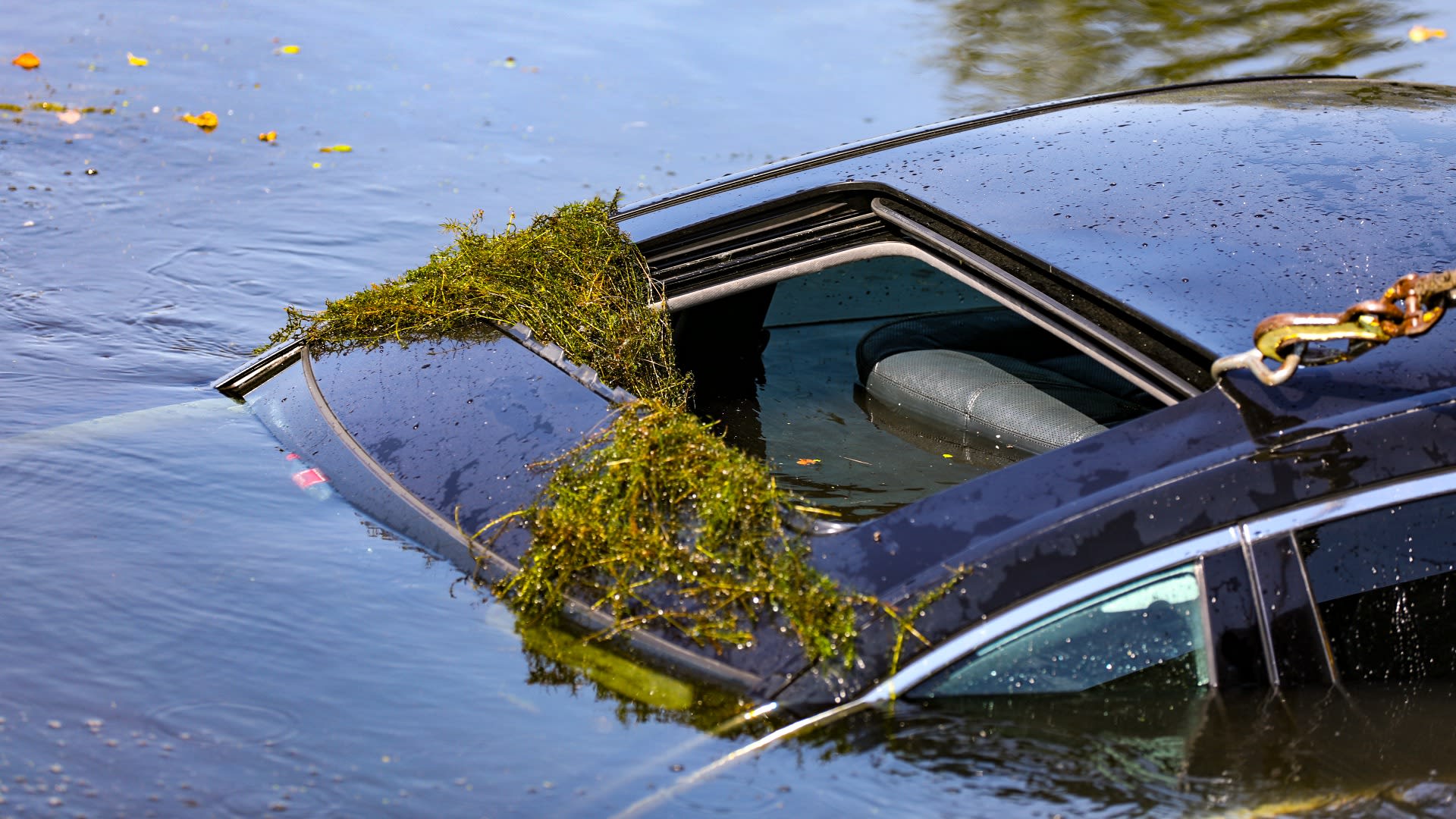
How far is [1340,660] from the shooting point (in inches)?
97.8

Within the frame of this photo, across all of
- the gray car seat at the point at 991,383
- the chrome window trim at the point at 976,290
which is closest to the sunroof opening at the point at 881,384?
the gray car seat at the point at 991,383

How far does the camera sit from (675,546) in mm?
2582

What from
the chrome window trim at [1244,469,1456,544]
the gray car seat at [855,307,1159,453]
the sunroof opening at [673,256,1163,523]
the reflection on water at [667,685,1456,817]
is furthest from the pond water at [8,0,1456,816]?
the gray car seat at [855,307,1159,453]

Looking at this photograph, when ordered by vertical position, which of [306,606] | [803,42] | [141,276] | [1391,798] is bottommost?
[1391,798]

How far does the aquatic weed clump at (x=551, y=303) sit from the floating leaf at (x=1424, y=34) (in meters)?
8.50

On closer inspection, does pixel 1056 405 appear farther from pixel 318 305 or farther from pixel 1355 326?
pixel 318 305

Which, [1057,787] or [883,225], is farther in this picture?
[883,225]

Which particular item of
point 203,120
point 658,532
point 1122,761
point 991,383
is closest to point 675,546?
point 658,532

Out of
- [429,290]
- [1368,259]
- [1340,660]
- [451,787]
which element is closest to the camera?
[451,787]

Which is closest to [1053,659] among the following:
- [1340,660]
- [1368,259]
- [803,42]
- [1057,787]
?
[1057,787]

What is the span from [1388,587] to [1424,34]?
30.4 feet

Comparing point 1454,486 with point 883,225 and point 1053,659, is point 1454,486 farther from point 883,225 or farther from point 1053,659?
point 883,225

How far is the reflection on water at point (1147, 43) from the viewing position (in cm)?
949

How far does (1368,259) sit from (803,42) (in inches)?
318
